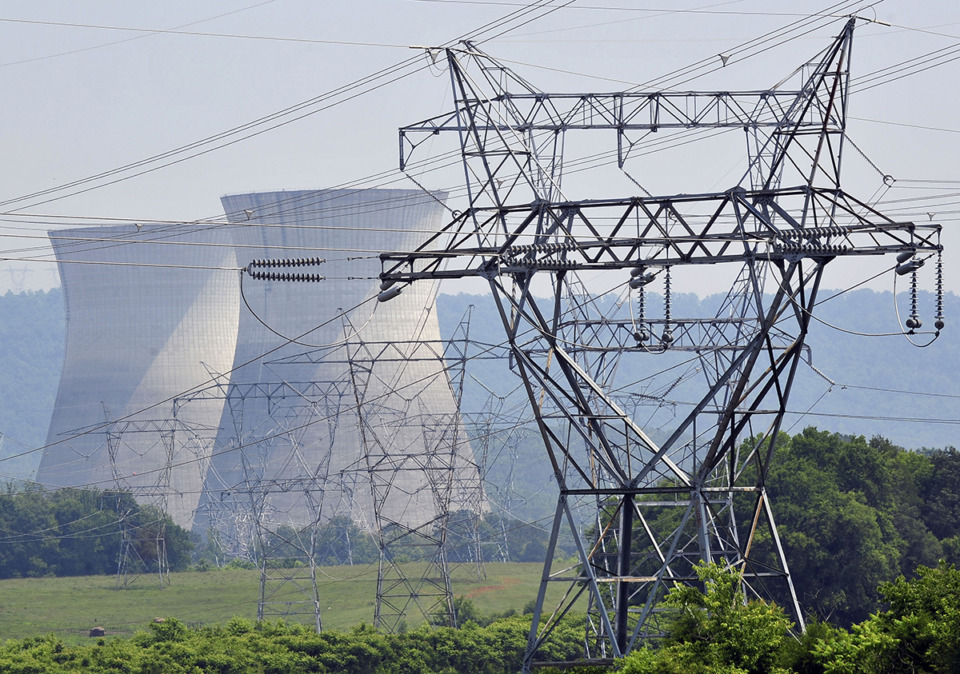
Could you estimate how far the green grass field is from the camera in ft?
130

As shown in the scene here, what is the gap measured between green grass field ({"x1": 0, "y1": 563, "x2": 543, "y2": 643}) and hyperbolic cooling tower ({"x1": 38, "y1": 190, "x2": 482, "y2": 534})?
3386mm

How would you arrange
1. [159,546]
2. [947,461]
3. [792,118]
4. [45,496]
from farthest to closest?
[45,496] < [159,546] < [947,461] < [792,118]

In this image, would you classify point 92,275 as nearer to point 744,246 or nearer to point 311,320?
point 311,320

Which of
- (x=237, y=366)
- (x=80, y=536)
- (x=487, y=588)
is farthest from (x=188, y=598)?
(x=80, y=536)

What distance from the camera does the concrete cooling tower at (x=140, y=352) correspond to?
5459cm

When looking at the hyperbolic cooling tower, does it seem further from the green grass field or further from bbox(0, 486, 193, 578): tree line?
the green grass field

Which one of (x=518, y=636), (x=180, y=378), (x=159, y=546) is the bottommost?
(x=518, y=636)

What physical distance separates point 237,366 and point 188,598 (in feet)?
29.8

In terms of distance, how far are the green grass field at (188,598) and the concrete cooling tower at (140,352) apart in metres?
4.95

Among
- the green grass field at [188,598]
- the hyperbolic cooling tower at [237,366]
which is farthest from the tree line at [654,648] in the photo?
the hyperbolic cooling tower at [237,366]

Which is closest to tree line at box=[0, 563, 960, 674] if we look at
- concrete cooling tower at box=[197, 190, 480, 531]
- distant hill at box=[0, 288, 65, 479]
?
concrete cooling tower at box=[197, 190, 480, 531]

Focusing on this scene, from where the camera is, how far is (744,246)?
47.8 ft

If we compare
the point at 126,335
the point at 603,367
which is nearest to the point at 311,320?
the point at 126,335

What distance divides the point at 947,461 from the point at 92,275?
33.4 m
